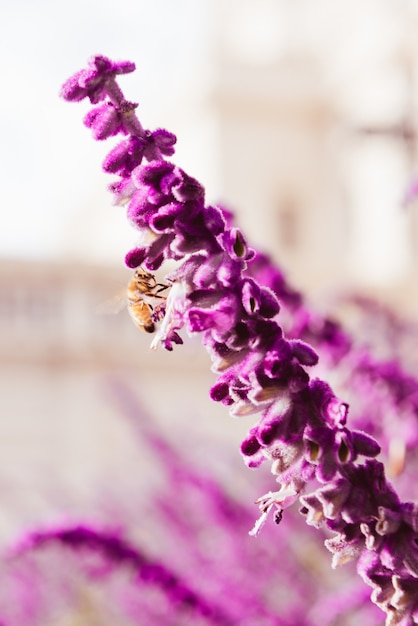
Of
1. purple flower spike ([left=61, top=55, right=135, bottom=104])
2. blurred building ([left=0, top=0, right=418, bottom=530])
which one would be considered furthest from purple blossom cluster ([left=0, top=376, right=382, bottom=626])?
blurred building ([left=0, top=0, right=418, bottom=530])

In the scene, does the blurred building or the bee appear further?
the blurred building

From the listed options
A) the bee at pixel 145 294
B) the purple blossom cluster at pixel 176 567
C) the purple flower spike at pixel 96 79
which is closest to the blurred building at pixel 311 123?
the purple blossom cluster at pixel 176 567

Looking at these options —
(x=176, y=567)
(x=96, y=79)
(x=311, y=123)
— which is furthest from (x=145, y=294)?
(x=311, y=123)

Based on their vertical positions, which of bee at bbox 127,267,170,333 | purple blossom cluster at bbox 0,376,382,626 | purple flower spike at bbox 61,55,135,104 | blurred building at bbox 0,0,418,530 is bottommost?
blurred building at bbox 0,0,418,530

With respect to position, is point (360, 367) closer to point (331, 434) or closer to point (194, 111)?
point (331, 434)

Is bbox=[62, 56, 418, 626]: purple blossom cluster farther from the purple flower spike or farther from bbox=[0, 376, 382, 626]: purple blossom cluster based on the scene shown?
bbox=[0, 376, 382, 626]: purple blossom cluster

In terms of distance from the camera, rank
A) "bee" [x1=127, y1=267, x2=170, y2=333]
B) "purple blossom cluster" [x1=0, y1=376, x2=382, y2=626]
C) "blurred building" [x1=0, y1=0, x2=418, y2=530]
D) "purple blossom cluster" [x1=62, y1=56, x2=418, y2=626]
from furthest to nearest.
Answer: "blurred building" [x1=0, y1=0, x2=418, y2=530] < "purple blossom cluster" [x1=0, y1=376, x2=382, y2=626] < "bee" [x1=127, y1=267, x2=170, y2=333] < "purple blossom cluster" [x1=62, y1=56, x2=418, y2=626]

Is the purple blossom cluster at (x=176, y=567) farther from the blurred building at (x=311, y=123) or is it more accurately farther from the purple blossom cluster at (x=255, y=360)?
the blurred building at (x=311, y=123)
